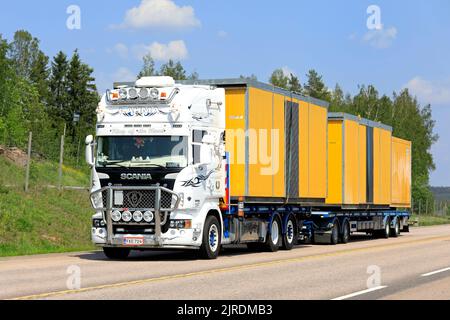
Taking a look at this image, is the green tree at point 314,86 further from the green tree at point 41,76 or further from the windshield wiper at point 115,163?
the windshield wiper at point 115,163

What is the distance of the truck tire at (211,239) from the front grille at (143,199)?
1.32 metres

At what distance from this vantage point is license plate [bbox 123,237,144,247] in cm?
1948

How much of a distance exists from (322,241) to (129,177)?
39.0ft

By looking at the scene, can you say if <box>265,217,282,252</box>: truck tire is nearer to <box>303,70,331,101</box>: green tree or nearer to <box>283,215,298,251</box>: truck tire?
<box>283,215,298,251</box>: truck tire

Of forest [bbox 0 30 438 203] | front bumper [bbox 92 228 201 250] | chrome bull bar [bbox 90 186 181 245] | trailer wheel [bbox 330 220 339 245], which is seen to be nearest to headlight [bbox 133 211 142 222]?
chrome bull bar [bbox 90 186 181 245]

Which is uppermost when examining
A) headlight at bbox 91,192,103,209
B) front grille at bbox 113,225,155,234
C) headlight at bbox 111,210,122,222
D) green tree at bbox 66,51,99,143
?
green tree at bbox 66,51,99,143

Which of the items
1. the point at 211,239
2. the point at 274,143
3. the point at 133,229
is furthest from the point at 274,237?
the point at 133,229

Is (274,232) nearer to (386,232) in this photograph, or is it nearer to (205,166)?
(205,166)

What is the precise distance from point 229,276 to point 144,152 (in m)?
5.02

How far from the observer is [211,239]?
20719 mm

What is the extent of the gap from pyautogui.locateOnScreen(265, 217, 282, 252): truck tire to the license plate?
583 cm

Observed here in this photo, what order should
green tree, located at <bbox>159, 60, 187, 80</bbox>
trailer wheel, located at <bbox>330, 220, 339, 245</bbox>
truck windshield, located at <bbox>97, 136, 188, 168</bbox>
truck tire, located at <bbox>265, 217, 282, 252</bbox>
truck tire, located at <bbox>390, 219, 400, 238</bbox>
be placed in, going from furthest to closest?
green tree, located at <bbox>159, 60, 187, 80</bbox> < truck tire, located at <bbox>390, 219, 400, 238</bbox> < trailer wheel, located at <bbox>330, 220, 339, 245</bbox> < truck tire, located at <bbox>265, 217, 282, 252</bbox> < truck windshield, located at <bbox>97, 136, 188, 168</bbox>

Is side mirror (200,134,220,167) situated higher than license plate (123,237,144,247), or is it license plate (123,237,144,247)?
side mirror (200,134,220,167)
